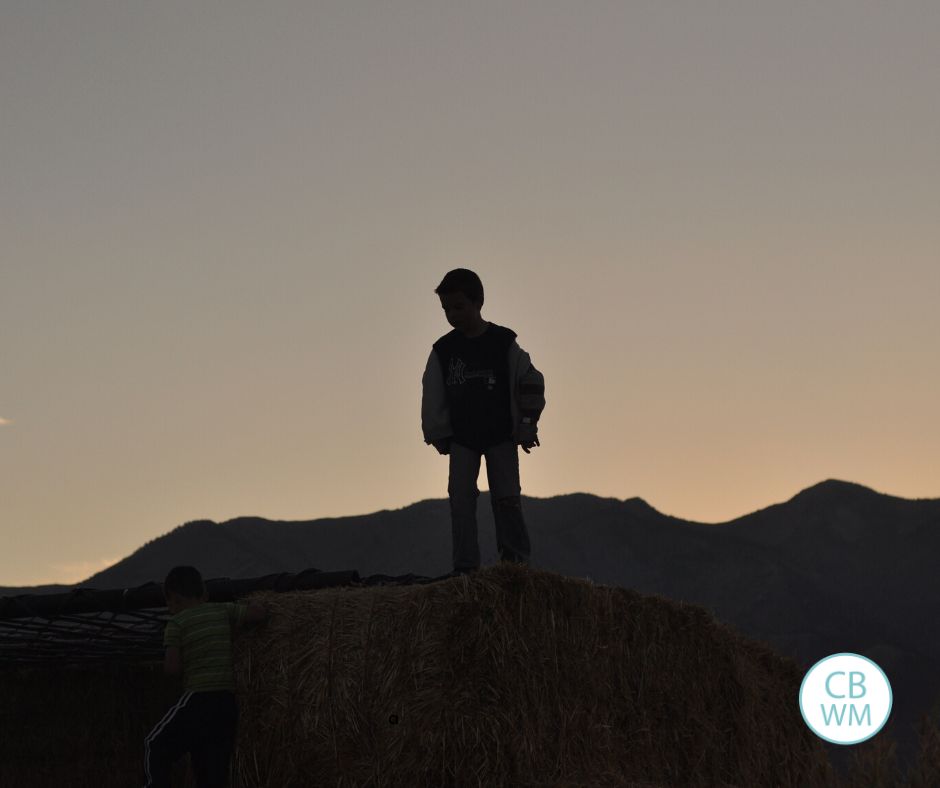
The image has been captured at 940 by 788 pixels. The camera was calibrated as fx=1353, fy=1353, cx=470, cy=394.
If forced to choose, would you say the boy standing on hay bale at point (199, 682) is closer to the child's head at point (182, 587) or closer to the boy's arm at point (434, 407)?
the child's head at point (182, 587)

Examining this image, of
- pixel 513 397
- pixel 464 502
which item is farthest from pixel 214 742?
pixel 513 397

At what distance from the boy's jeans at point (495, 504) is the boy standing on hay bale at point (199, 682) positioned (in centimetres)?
199

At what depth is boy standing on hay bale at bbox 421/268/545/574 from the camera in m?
10.4

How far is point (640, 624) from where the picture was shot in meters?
10.2

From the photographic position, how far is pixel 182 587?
9.09m

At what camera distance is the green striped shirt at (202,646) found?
9.13m

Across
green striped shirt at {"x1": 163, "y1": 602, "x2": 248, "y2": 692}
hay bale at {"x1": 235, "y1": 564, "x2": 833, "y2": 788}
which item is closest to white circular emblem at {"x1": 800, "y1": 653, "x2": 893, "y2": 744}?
hay bale at {"x1": 235, "y1": 564, "x2": 833, "y2": 788}

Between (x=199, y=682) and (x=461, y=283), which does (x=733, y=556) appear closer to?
(x=461, y=283)

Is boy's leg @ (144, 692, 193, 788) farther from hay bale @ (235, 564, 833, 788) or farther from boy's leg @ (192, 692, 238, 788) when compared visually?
hay bale @ (235, 564, 833, 788)

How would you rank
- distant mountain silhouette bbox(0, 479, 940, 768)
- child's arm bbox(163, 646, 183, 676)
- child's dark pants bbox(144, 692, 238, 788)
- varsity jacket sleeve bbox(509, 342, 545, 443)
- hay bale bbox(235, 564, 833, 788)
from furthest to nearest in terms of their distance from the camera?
distant mountain silhouette bbox(0, 479, 940, 768), varsity jacket sleeve bbox(509, 342, 545, 443), child's arm bbox(163, 646, 183, 676), child's dark pants bbox(144, 692, 238, 788), hay bale bbox(235, 564, 833, 788)

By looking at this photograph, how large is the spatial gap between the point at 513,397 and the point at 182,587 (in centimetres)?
293

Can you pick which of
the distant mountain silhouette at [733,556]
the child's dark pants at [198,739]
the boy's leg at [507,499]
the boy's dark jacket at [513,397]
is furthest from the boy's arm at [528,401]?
the distant mountain silhouette at [733,556]

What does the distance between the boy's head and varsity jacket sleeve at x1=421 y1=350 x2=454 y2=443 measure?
→ 0.43m

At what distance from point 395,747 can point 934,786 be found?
4.21 m
